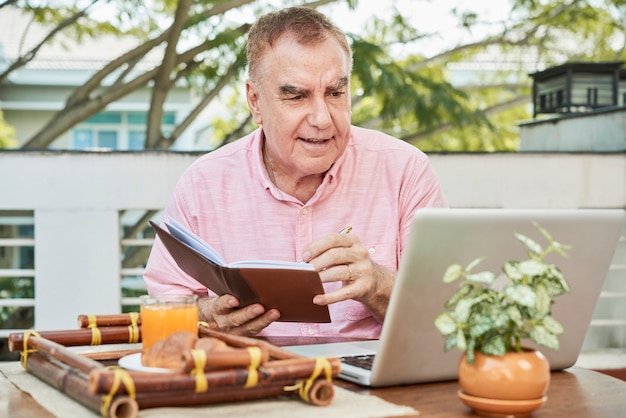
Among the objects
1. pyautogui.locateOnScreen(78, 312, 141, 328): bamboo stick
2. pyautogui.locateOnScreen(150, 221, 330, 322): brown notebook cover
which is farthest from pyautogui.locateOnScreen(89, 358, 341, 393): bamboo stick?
pyautogui.locateOnScreen(78, 312, 141, 328): bamboo stick

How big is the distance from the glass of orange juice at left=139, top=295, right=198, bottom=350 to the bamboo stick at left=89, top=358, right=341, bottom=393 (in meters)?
0.26

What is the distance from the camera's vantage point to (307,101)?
2.26m

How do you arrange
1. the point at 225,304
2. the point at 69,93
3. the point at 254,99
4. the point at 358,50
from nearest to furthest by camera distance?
1. the point at 225,304
2. the point at 254,99
3. the point at 358,50
4. the point at 69,93

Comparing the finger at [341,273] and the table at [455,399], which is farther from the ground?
the finger at [341,273]

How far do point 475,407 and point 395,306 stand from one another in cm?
19

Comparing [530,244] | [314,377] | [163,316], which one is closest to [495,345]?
[530,244]

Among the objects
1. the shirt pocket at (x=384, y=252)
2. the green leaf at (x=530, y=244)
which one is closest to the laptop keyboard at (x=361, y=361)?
the green leaf at (x=530, y=244)

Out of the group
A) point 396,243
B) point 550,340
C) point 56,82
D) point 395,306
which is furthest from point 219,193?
point 56,82

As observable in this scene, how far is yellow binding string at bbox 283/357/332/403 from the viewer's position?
1316 millimetres

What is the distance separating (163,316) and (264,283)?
11.0 inches

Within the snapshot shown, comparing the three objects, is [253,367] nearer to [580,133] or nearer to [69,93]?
[580,133]

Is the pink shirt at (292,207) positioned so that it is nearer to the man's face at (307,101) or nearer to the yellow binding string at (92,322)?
the man's face at (307,101)

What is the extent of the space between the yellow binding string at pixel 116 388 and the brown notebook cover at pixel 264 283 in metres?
0.50

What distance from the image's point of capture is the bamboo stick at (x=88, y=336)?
161 centimetres
